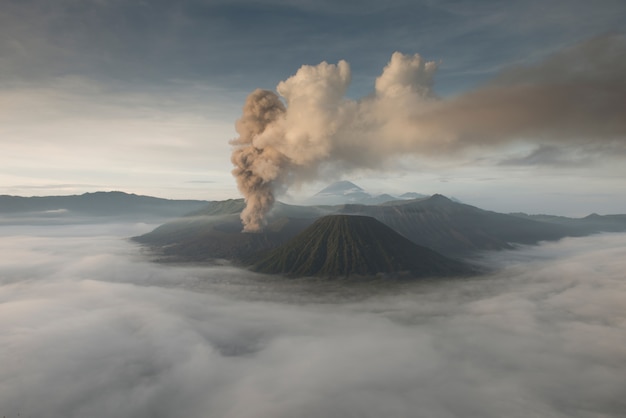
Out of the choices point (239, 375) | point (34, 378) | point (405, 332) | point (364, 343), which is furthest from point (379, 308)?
point (34, 378)

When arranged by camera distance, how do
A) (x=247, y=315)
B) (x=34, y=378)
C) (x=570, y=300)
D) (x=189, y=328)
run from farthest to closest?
(x=570, y=300), (x=247, y=315), (x=189, y=328), (x=34, y=378)

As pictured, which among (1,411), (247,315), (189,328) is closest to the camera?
(1,411)

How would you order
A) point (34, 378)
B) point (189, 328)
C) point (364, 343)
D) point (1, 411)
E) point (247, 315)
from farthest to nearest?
point (247, 315) → point (189, 328) → point (364, 343) → point (34, 378) → point (1, 411)

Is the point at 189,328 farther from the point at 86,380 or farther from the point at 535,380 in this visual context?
the point at 535,380

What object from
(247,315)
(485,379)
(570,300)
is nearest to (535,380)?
(485,379)

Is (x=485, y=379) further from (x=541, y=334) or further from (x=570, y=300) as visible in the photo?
(x=570, y=300)

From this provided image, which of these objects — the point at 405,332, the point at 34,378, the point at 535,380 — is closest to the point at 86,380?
the point at 34,378

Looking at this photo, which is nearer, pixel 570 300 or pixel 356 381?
pixel 356 381

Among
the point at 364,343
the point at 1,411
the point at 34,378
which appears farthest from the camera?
the point at 364,343

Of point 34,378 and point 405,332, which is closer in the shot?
point 34,378
